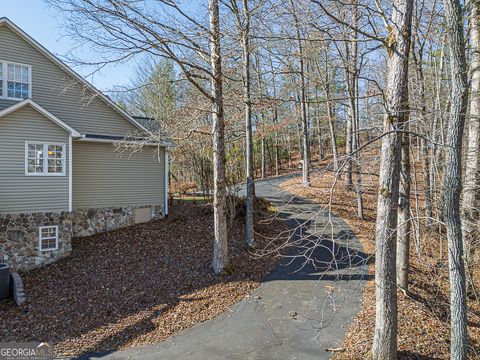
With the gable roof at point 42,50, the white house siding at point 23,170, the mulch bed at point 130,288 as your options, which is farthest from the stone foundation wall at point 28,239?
the gable roof at point 42,50

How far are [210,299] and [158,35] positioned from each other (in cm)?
602

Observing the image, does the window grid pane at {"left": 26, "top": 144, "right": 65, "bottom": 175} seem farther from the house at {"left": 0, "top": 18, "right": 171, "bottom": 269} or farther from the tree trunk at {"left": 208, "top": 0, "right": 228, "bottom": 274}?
the tree trunk at {"left": 208, "top": 0, "right": 228, "bottom": 274}

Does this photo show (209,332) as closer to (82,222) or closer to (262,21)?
(262,21)

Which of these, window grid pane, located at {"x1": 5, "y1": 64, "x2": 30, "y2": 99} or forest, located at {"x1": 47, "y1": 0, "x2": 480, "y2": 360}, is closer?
forest, located at {"x1": 47, "y1": 0, "x2": 480, "y2": 360}

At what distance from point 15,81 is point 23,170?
3.25m

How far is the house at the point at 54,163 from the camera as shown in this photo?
31.3ft

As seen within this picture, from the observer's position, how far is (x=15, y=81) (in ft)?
34.2

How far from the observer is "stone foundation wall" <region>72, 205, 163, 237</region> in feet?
37.1

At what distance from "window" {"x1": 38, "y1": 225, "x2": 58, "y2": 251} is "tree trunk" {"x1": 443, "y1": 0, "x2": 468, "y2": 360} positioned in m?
10.8

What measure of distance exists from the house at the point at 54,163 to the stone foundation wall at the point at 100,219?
0.03 meters

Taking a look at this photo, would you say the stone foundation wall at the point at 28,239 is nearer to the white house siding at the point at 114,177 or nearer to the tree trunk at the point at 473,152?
the white house siding at the point at 114,177

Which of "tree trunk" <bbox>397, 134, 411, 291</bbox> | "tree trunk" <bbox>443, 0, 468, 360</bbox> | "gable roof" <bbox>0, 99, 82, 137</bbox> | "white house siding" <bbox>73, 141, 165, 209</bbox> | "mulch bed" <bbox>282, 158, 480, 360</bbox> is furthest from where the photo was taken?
"white house siding" <bbox>73, 141, 165, 209</bbox>

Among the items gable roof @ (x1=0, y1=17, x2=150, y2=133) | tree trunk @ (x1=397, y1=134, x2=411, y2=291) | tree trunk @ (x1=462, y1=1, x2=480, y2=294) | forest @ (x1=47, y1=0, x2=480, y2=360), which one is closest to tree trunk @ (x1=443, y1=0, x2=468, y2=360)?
forest @ (x1=47, y1=0, x2=480, y2=360)

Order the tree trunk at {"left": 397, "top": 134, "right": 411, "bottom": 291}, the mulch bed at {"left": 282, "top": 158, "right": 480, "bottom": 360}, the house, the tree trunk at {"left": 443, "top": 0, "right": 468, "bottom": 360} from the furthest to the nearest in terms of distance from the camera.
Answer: the house → the tree trunk at {"left": 397, "top": 134, "right": 411, "bottom": 291} → the mulch bed at {"left": 282, "top": 158, "right": 480, "bottom": 360} → the tree trunk at {"left": 443, "top": 0, "right": 468, "bottom": 360}
